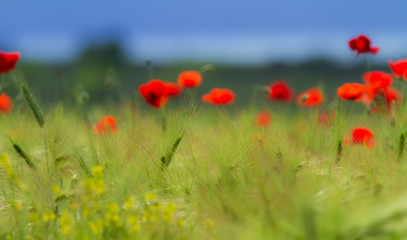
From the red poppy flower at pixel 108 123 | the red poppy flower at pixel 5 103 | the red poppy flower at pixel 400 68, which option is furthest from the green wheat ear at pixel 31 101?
the red poppy flower at pixel 5 103

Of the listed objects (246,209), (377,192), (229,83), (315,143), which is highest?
(229,83)

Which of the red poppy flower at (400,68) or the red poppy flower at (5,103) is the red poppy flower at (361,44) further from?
the red poppy flower at (5,103)

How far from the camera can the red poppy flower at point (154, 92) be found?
9.24 feet

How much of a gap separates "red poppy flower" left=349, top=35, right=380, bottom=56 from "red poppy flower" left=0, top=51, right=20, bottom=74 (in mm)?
1664

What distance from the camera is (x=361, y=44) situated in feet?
8.89

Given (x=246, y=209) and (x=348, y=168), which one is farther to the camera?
(x=348, y=168)

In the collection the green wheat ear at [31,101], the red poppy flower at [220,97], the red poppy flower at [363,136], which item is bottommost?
the green wheat ear at [31,101]

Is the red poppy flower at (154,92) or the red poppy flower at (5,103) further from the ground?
the red poppy flower at (154,92)

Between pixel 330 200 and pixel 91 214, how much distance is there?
714mm

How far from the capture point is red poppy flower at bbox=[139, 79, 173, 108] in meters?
2.82

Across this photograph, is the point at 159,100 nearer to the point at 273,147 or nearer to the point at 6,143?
the point at 6,143

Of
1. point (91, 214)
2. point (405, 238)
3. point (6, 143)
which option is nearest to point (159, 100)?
point (6, 143)

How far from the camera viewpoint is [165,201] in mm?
1850

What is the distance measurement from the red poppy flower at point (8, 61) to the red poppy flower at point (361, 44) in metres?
1.66
